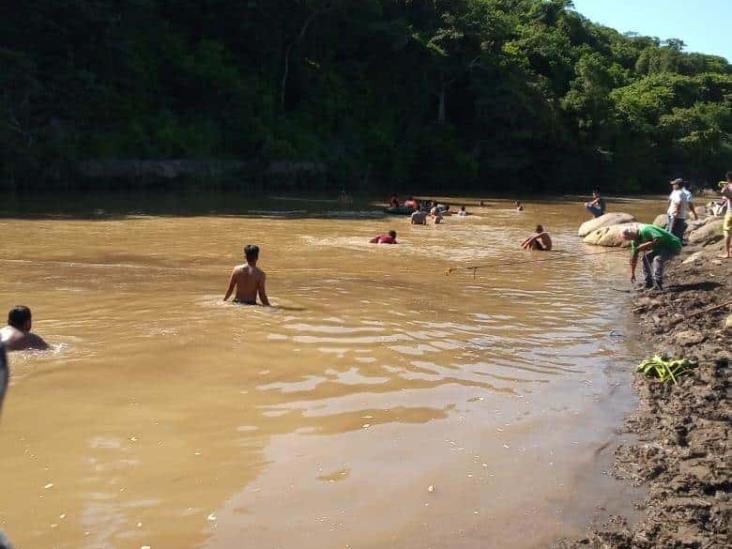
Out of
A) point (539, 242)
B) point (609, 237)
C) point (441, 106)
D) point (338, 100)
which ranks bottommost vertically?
point (539, 242)

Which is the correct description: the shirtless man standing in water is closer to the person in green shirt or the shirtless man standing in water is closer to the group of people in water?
the person in green shirt

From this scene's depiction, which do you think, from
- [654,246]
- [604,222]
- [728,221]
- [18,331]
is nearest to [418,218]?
[604,222]

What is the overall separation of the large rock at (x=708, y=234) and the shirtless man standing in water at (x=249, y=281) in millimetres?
12426

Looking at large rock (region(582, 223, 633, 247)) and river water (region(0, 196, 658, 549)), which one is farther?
large rock (region(582, 223, 633, 247))

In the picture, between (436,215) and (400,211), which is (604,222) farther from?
(400,211)

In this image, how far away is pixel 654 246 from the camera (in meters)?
A: 12.1

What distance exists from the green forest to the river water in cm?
2333

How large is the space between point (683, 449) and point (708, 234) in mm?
14804

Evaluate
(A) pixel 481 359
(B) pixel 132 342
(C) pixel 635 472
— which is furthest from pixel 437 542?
(B) pixel 132 342

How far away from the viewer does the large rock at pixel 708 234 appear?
18297 millimetres

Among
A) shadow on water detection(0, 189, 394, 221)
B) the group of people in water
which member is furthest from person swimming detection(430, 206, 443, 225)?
shadow on water detection(0, 189, 394, 221)

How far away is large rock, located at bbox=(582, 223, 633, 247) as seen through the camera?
2039 cm

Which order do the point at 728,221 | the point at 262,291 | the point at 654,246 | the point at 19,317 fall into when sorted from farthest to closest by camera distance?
the point at 728,221 → the point at 654,246 → the point at 262,291 → the point at 19,317

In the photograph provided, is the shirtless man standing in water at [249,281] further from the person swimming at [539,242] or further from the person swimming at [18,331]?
the person swimming at [539,242]
